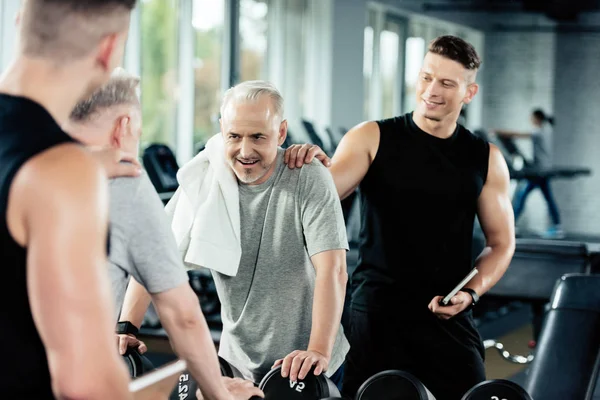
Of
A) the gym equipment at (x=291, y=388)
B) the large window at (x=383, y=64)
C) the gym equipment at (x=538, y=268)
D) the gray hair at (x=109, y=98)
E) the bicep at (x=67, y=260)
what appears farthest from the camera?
the large window at (x=383, y=64)

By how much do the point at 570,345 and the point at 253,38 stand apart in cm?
807

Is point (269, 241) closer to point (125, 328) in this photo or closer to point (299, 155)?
point (299, 155)

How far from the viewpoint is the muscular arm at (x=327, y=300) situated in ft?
6.30

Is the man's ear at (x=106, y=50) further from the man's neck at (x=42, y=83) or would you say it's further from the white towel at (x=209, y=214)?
the white towel at (x=209, y=214)

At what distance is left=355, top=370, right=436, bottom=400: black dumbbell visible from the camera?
1940mm

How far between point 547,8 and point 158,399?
1280 centimetres

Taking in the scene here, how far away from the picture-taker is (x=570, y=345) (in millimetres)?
2596

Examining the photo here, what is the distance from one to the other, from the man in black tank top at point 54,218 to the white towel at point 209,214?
0.93 metres

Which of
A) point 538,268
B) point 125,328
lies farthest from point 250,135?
point 538,268

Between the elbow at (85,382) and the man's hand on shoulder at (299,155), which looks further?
the man's hand on shoulder at (299,155)

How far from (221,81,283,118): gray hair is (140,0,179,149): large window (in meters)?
6.26

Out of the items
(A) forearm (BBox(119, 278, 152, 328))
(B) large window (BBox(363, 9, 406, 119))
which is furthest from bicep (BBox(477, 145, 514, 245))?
(B) large window (BBox(363, 9, 406, 119))

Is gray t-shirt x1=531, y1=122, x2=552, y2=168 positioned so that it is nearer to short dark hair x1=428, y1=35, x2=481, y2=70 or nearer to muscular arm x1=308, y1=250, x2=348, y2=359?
short dark hair x1=428, y1=35, x2=481, y2=70

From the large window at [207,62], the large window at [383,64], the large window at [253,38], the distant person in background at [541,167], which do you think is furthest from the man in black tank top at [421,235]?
the large window at [383,64]
